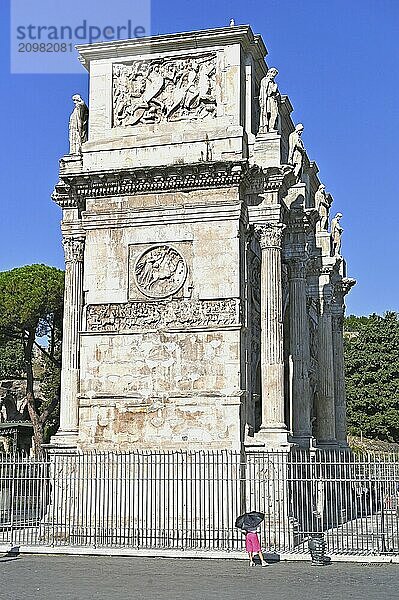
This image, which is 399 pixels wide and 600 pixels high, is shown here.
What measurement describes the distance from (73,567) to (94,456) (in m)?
4.37

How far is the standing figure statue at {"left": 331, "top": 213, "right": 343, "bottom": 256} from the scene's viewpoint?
30642 mm

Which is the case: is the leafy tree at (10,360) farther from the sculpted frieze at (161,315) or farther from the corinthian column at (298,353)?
the sculpted frieze at (161,315)

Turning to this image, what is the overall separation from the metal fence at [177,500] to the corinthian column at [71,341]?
2.77 ft

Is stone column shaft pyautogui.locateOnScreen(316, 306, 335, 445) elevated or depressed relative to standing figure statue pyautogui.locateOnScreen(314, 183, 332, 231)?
depressed

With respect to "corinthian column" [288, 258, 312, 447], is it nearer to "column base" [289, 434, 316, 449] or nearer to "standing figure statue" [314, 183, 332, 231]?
"column base" [289, 434, 316, 449]

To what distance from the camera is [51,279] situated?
3722cm

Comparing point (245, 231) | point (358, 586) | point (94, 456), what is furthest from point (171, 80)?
point (358, 586)

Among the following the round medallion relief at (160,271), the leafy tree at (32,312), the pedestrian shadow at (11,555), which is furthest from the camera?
the leafy tree at (32,312)

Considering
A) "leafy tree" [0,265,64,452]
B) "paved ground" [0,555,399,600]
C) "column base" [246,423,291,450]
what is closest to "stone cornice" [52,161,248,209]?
"column base" [246,423,291,450]

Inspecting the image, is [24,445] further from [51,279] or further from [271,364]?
[271,364]

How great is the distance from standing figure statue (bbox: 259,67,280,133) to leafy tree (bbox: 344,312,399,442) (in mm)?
28406

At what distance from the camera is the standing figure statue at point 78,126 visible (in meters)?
21.9

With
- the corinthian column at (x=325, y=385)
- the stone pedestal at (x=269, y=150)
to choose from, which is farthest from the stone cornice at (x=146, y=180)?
the corinthian column at (x=325, y=385)

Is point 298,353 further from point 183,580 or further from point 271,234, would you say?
point 183,580
